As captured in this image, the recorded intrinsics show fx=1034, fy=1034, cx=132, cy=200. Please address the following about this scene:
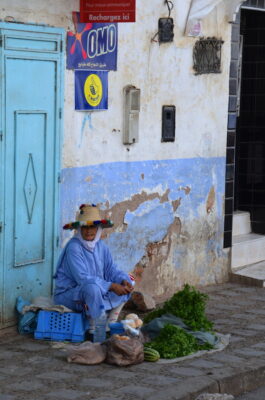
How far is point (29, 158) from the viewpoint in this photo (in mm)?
9320

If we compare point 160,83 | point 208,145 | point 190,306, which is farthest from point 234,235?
point 190,306

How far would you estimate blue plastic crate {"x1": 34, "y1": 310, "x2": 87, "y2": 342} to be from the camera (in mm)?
8867

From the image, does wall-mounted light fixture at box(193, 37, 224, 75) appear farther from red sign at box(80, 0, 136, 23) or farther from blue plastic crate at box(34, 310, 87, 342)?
blue plastic crate at box(34, 310, 87, 342)

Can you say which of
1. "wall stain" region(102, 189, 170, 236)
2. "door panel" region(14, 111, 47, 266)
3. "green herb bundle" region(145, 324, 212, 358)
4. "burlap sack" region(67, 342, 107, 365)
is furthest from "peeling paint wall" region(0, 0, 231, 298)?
"burlap sack" region(67, 342, 107, 365)

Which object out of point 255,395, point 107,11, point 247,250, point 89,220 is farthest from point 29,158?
point 247,250

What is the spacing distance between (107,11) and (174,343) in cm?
310

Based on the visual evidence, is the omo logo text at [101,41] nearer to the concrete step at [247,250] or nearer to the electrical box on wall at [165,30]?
the electrical box on wall at [165,30]

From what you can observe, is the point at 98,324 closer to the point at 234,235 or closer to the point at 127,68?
the point at 127,68

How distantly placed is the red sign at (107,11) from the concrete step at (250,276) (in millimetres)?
4067

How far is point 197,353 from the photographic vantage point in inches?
344

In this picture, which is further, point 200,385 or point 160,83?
point 160,83

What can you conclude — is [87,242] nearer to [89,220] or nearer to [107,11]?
[89,220]

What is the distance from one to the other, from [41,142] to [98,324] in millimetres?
1775

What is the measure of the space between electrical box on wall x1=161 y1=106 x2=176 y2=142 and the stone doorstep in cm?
336
